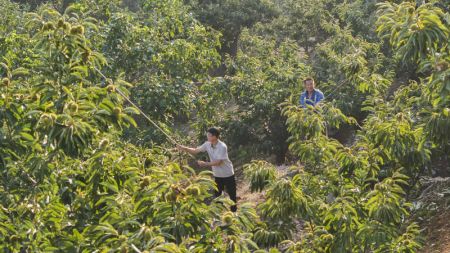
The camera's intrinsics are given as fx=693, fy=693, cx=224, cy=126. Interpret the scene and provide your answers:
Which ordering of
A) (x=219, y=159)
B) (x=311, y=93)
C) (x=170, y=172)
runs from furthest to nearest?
(x=311, y=93)
(x=219, y=159)
(x=170, y=172)

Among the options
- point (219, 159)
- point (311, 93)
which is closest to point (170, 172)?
point (219, 159)

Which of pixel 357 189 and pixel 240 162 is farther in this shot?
pixel 240 162

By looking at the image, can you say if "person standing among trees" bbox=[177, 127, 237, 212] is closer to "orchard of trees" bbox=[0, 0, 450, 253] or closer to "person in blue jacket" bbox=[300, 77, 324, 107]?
"person in blue jacket" bbox=[300, 77, 324, 107]

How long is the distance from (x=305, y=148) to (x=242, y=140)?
753 cm

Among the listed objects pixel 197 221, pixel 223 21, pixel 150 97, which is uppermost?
pixel 197 221

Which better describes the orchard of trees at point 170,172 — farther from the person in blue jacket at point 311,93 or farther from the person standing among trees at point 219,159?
the person standing among trees at point 219,159

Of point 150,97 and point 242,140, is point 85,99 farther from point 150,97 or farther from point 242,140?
point 242,140

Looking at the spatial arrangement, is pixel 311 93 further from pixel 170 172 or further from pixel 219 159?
pixel 170 172

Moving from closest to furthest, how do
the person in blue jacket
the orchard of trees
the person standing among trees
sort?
1. the orchard of trees
2. the person standing among trees
3. the person in blue jacket

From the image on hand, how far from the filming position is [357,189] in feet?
21.6

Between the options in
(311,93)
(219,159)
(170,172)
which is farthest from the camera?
(311,93)

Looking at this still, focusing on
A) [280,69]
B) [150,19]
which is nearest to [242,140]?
[280,69]

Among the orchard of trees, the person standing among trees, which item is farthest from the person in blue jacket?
the person standing among trees

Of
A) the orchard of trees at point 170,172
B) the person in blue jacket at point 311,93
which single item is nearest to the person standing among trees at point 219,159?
the person in blue jacket at point 311,93
